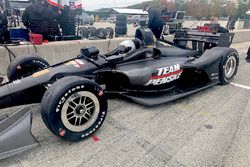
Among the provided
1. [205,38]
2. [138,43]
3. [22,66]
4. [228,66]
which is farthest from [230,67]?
[22,66]

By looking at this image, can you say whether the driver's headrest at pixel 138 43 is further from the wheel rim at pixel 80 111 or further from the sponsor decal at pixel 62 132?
the sponsor decal at pixel 62 132

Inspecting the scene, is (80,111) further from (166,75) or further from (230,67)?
(230,67)

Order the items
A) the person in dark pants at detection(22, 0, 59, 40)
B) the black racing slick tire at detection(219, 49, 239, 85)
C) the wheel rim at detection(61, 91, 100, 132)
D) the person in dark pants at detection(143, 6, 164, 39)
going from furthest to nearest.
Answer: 1. the person in dark pants at detection(143, 6, 164, 39)
2. the person in dark pants at detection(22, 0, 59, 40)
3. the black racing slick tire at detection(219, 49, 239, 85)
4. the wheel rim at detection(61, 91, 100, 132)

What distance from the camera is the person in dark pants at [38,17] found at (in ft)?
19.1

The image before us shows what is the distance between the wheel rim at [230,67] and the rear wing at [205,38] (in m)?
0.43

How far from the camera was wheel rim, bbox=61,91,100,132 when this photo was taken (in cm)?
241

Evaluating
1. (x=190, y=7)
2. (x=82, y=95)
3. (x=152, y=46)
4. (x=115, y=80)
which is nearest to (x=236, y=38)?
(x=152, y=46)

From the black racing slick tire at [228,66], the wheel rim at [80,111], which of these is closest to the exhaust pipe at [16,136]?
the wheel rim at [80,111]

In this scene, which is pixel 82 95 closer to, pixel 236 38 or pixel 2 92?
pixel 2 92

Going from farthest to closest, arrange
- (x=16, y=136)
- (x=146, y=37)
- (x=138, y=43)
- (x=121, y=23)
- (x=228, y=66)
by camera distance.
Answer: (x=121, y=23) → (x=228, y=66) → (x=146, y=37) → (x=138, y=43) → (x=16, y=136)

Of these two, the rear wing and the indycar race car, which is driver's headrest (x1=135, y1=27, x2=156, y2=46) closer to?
the indycar race car

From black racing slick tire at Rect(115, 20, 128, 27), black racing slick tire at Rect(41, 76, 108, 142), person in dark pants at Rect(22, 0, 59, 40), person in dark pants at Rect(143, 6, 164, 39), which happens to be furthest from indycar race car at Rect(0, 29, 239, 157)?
black racing slick tire at Rect(115, 20, 128, 27)

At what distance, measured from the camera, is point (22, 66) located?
3512 millimetres

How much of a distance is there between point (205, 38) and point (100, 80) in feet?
9.79
